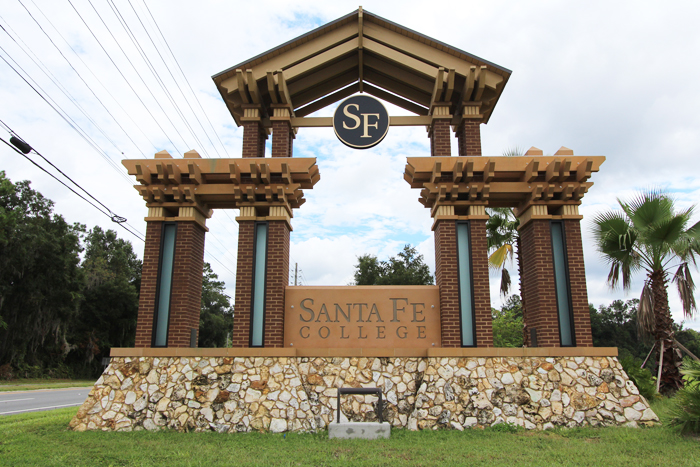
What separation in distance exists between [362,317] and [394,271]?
130 ft

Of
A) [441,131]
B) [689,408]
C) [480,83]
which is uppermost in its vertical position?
[480,83]

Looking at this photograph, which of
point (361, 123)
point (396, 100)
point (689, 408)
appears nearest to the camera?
point (689, 408)

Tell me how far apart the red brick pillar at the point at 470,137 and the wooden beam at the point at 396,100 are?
193 centimetres

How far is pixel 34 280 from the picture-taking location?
3528cm

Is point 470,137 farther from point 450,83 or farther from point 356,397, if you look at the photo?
point 356,397

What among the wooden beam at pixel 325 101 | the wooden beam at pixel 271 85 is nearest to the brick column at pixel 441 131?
the wooden beam at pixel 325 101

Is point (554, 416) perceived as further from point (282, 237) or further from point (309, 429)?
point (282, 237)

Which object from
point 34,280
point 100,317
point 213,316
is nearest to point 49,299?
point 34,280

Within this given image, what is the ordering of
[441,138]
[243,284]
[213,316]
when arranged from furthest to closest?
[213,316], [441,138], [243,284]

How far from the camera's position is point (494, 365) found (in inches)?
393

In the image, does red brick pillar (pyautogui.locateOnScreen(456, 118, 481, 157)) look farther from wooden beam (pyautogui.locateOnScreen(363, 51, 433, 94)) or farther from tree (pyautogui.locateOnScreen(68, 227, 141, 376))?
tree (pyautogui.locateOnScreen(68, 227, 141, 376))

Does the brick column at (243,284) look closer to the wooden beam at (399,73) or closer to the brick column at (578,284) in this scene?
the wooden beam at (399,73)

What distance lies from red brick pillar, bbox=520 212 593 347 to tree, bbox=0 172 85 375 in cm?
3361

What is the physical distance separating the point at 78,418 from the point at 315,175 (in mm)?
7234
